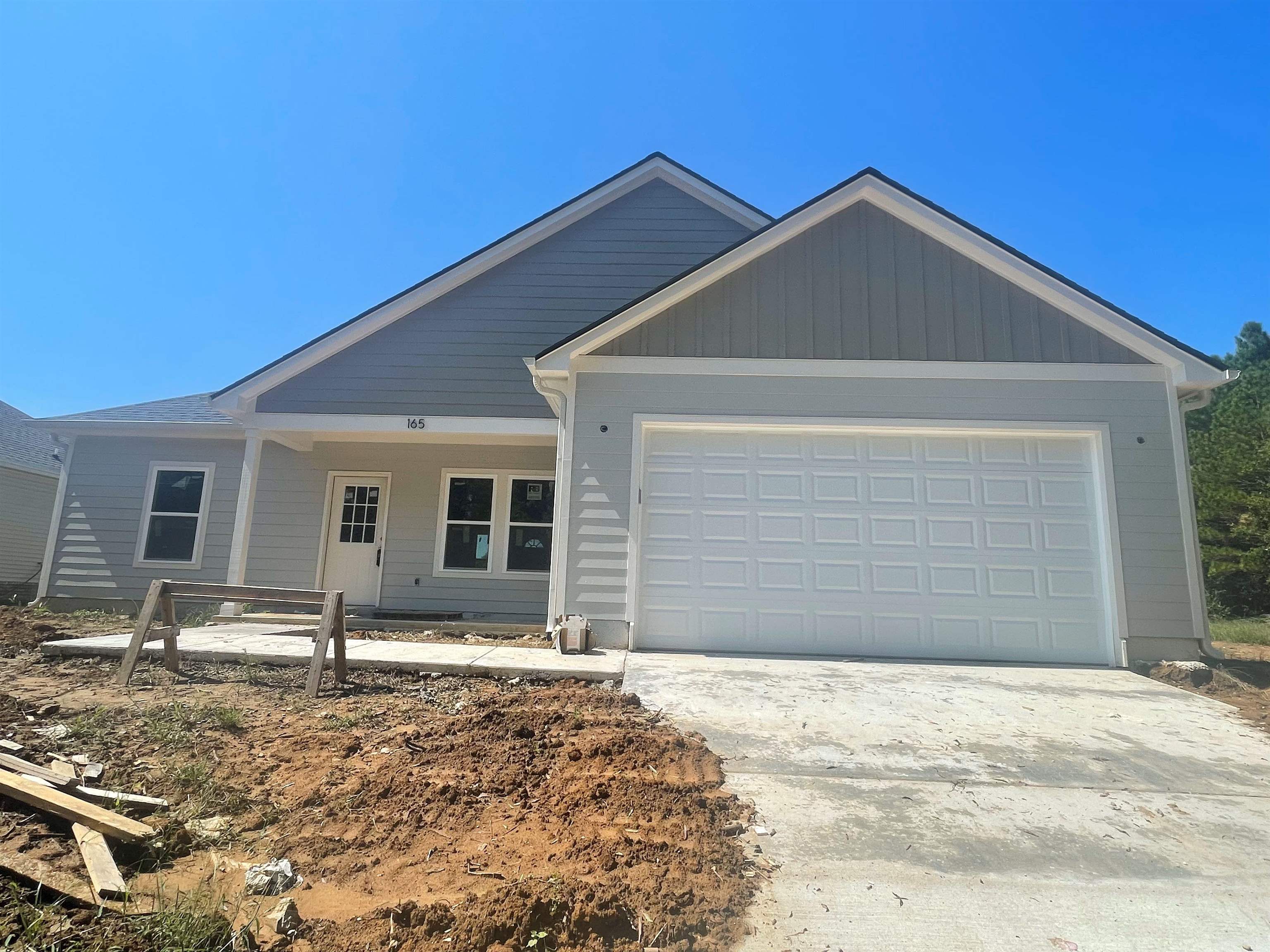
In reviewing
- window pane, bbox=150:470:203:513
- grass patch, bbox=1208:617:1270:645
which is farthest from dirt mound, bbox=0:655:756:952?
grass patch, bbox=1208:617:1270:645

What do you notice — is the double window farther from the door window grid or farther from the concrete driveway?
the concrete driveway

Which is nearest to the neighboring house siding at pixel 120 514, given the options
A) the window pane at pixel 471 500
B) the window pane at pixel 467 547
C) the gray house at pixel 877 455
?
the window pane at pixel 471 500

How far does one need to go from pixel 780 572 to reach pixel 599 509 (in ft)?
6.71

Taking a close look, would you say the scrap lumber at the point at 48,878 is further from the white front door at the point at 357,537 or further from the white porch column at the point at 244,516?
the white front door at the point at 357,537

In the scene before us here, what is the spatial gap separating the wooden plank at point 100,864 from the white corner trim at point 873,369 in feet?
17.9

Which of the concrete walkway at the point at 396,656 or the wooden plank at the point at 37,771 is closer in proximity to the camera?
the wooden plank at the point at 37,771

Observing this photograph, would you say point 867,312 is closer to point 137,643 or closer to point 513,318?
point 513,318

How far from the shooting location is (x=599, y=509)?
668 centimetres

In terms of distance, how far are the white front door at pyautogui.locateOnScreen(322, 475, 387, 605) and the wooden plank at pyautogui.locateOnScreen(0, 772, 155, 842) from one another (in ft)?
23.5

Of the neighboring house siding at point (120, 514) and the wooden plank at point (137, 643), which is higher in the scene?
the neighboring house siding at point (120, 514)

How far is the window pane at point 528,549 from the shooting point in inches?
377

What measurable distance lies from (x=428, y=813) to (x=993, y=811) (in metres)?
2.63

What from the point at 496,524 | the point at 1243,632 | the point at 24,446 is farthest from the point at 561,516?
the point at 24,446

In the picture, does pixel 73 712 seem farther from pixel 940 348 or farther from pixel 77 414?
pixel 77 414
